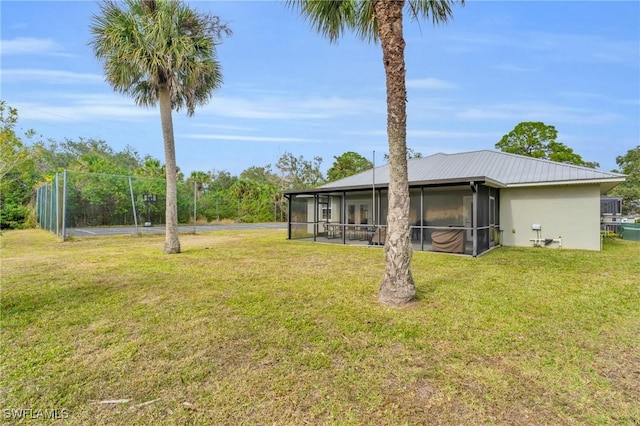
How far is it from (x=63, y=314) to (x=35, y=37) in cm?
1246

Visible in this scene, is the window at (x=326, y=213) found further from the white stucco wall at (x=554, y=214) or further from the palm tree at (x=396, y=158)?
the palm tree at (x=396, y=158)

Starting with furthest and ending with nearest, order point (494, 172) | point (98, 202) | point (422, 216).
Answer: point (98, 202) < point (494, 172) < point (422, 216)

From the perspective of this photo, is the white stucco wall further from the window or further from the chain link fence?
the chain link fence

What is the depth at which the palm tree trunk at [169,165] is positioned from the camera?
9.30 meters

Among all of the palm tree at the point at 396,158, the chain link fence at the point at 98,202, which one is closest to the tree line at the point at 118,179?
the chain link fence at the point at 98,202

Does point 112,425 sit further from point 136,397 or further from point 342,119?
point 342,119

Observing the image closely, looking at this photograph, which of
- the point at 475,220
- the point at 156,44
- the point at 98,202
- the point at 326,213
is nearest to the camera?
the point at 156,44

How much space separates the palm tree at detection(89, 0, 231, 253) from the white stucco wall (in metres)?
11.7

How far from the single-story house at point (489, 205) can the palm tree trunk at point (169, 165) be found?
5.38 meters

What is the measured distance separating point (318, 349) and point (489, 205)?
A: 978 cm

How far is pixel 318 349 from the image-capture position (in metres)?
3.04

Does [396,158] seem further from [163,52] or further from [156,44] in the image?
[156,44]

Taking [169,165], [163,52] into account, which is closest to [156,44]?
[163,52]

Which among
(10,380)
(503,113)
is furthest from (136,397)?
(503,113)
